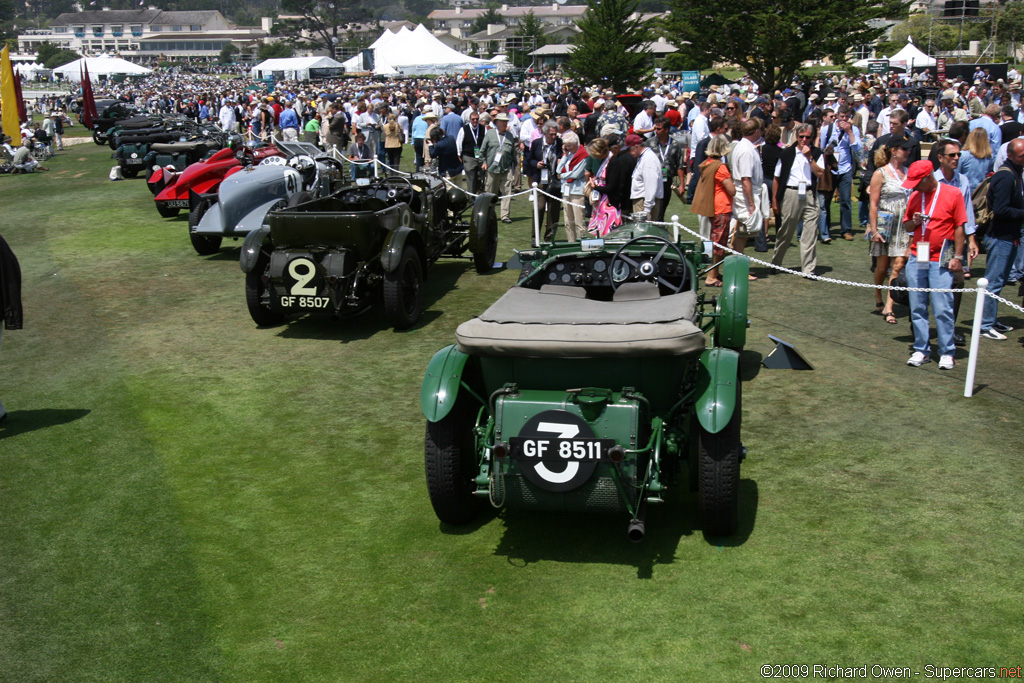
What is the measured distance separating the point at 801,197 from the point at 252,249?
6.38 m

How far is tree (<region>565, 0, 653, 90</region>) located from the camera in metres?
36.7

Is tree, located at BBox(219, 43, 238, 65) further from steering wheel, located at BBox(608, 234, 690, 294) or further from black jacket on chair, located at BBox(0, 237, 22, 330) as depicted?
steering wheel, located at BBox(608, 234, 690, 294)

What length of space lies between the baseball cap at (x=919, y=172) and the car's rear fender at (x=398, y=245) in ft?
16.2

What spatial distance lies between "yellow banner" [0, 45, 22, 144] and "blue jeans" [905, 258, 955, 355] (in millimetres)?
15194

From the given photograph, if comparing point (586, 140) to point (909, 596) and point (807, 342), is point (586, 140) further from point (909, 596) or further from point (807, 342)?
point (909, 596)

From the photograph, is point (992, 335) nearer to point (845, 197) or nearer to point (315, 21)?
point (845, 197)

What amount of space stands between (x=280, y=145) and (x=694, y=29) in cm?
2012

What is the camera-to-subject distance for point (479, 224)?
37.4ft

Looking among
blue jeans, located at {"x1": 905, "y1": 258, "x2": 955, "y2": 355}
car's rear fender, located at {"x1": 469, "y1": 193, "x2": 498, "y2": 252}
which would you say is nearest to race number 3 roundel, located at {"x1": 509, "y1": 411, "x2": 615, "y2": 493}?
blue jeans, located at {"x1": 905, "y1": 258, "x2": 955, "y2": 355}

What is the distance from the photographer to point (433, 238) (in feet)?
36.2

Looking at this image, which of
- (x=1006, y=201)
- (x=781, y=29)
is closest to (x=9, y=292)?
(x=1006, y=201)

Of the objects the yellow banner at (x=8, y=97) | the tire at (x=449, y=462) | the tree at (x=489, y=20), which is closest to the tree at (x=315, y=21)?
the tree at (x=489, y=20)

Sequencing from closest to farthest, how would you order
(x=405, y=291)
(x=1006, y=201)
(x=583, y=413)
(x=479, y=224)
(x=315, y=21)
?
1. (x=583, y=413)
2. (x=1006, y=201)
3. (x=405, y=291)
4. (x=479, y=224)
5. (x=315, y=21)

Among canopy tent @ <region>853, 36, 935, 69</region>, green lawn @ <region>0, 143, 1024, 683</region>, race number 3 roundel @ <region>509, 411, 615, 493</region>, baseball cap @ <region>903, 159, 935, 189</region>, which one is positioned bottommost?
green lawn @ <region>0, 143, 1024, 683</region>
